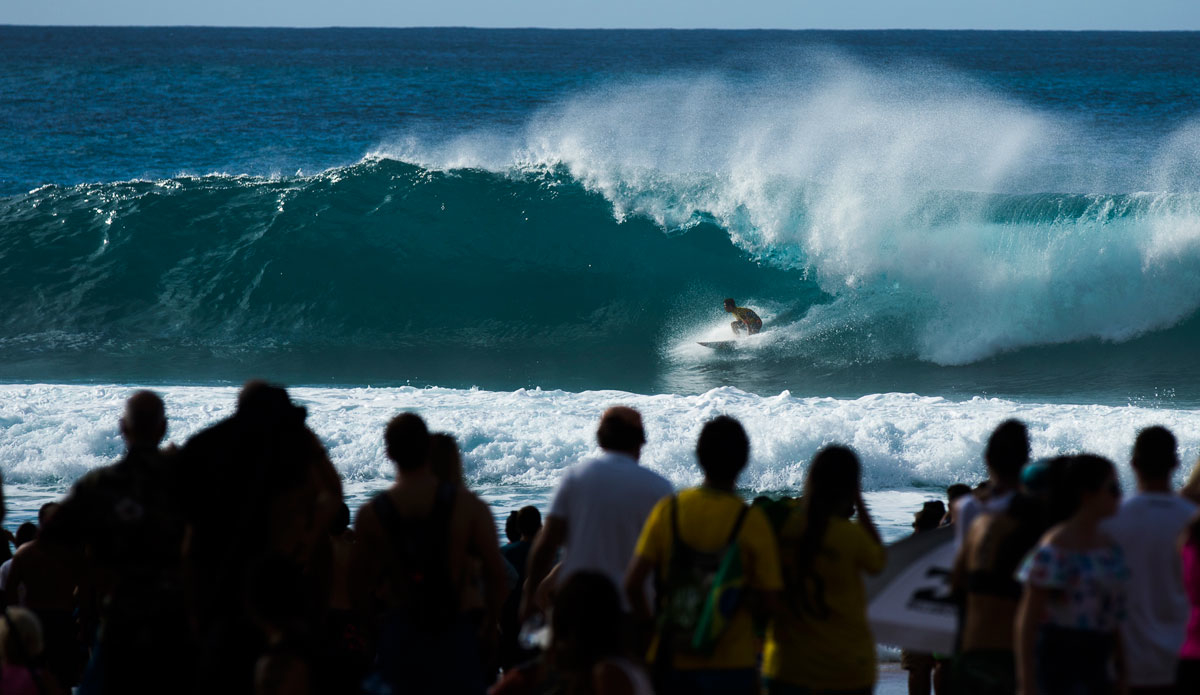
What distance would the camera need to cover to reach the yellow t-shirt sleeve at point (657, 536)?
3.19 metres

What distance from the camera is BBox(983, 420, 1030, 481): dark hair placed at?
336 centimetres

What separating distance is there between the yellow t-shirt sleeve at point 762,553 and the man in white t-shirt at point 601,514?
39 cm

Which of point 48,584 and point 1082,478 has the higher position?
point 1082,478

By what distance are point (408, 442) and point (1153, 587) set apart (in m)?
1.87

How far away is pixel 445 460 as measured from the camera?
365cm

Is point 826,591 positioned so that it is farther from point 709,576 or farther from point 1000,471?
point 1000,471

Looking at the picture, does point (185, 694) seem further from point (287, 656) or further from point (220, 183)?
point (220, 183)

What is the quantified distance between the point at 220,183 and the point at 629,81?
1901 inches

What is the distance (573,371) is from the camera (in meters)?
16.6

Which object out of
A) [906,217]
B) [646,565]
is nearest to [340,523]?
[646,565]

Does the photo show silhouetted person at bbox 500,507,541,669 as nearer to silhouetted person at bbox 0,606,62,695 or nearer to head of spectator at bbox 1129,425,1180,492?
silhouetted person at bbox 0,606,62,695

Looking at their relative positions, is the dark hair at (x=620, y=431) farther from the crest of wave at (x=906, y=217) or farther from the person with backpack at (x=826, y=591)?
the crest of wave at (x=906, y=217)

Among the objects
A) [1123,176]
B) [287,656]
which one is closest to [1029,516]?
[287,656]

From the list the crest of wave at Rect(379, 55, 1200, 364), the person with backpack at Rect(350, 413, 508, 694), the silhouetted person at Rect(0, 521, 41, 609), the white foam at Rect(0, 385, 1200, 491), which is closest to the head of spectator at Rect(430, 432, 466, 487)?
the person with backpack at Rect(350, 413, 508, 694)
